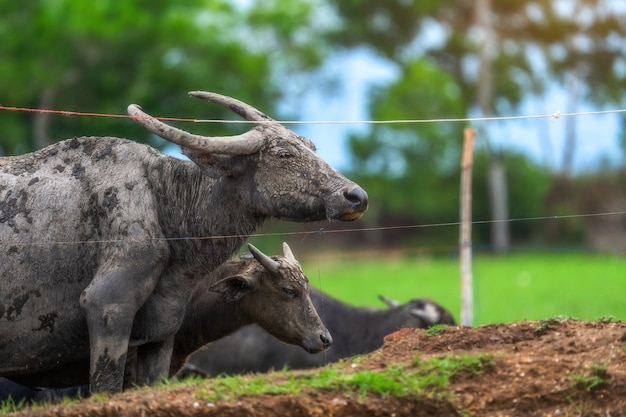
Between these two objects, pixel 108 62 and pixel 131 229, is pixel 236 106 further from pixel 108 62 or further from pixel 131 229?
pixel 108 62

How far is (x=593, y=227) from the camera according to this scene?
2157 inches

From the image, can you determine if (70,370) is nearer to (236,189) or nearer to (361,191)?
(236,189)

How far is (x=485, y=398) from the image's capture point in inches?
338

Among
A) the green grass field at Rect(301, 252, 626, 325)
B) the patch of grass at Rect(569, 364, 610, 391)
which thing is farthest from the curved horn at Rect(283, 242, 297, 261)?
the patch of grass at Rect(569, 364, 610, 391)

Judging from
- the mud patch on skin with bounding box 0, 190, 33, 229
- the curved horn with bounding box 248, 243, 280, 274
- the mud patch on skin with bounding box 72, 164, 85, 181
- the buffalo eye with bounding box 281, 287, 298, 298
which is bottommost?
the buffalo eye with bounding box 281, 287, 298, 298

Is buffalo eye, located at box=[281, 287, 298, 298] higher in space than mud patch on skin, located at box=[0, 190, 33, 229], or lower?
A: lower

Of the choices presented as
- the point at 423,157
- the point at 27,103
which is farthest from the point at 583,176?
the point at 27,103

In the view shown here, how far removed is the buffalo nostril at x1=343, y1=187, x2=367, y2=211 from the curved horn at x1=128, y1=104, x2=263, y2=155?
970 mm

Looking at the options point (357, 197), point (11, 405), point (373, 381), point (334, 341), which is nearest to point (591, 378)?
point (373, 381)

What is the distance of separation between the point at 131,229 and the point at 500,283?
25.9 metres

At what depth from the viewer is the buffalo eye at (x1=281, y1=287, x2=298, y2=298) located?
12.1 m

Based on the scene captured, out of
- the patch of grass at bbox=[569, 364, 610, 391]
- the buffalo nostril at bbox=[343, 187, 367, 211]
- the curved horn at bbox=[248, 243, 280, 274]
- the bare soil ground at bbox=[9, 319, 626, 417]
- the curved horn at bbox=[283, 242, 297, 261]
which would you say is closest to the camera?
the bare soil ground at bbox=[9, 319, 626, 417]

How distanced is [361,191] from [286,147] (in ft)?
2.84

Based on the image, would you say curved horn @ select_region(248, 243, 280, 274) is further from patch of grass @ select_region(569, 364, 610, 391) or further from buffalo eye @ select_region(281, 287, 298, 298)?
patch of grass @ select_region(569, 364, 610, 391)
